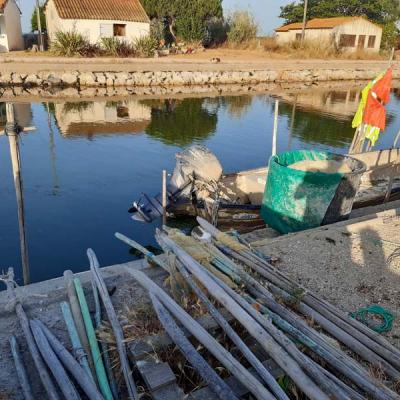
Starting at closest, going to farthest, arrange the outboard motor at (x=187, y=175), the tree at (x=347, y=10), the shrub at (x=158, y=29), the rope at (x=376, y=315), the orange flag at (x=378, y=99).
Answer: the rope at (x=376, y=315), the outboard motor at (x=187, y=175), the orange flag at (x=378, y=99), the shrub at (x=158, y=29), the tree at (x=347, y=10)

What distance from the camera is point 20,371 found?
3021 mm

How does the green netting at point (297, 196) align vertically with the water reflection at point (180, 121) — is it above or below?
above

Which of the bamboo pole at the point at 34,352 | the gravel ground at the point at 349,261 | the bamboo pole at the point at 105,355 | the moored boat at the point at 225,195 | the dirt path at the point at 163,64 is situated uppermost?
the dirt path at the point at 163,64

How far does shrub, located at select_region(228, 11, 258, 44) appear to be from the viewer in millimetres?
41469

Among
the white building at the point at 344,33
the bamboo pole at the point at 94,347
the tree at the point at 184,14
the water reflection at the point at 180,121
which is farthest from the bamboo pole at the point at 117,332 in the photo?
the white building at the point at 344,33

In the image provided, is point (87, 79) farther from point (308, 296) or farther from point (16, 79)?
point (308, 296)

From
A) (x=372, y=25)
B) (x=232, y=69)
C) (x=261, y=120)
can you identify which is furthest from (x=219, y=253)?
(x=372, y=25)

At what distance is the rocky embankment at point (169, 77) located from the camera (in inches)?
865

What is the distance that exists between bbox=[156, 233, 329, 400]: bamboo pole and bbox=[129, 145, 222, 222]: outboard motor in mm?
4197

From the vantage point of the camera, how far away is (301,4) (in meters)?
48.7

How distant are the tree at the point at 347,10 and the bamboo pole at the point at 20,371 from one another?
→ 51344mm

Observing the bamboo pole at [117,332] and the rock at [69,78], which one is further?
the rock at [69,78]

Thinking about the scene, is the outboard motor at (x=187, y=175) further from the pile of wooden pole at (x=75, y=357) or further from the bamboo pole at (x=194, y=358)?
the bamboo pole at (x=194, y=358)

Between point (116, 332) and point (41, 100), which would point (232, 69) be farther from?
point (116, 332)
